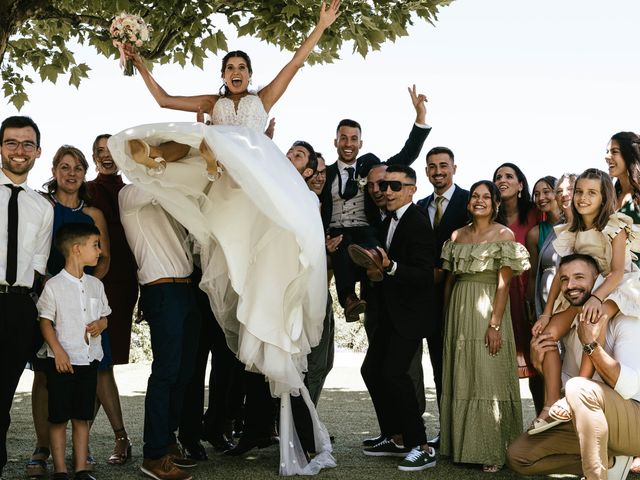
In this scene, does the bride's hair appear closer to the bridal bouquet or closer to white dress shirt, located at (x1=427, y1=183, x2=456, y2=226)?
the bridal bouquet

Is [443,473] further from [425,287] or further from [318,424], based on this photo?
[425,287]

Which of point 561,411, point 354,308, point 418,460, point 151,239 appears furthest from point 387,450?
point 151,239

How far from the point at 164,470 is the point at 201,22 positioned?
4977mm

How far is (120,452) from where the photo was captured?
6.56m

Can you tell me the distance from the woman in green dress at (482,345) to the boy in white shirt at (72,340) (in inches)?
112

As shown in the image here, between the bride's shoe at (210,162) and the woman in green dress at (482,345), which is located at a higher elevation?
the bride's shoe at (210,162)

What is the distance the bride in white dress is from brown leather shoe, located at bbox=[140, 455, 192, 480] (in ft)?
2.64

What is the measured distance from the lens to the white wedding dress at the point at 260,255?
5.82 metres

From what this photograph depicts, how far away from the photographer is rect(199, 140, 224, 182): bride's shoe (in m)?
5.73

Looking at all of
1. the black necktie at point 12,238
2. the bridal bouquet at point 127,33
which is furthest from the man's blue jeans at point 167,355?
the bridal bouquet at point 127,33

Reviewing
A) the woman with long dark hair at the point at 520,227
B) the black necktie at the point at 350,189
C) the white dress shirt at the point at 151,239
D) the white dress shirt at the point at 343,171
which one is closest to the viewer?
the white dress shirt at the point at 151,239

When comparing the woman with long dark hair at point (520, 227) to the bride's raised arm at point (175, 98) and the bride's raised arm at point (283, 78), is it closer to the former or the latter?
the bride's raised arm at point (283, 78)

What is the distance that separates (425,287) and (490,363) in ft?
2.64

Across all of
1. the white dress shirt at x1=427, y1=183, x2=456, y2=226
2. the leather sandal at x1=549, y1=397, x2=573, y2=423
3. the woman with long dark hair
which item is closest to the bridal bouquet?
the white dress shirt at x1=427, y1=183, x2=456, y2=226
